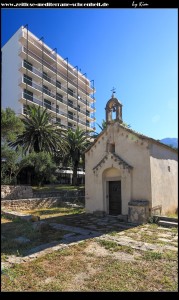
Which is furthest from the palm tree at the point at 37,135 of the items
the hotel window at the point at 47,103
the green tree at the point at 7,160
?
the hotel window at the point at 47,103

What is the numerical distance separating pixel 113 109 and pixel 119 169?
154 inches

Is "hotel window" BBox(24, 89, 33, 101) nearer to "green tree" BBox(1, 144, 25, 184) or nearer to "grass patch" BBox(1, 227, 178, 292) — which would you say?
"green tree" BBox(1, 144, 25, 184)

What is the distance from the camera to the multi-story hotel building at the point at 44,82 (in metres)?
37.1

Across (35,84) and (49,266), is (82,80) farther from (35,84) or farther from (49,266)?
(49,266)

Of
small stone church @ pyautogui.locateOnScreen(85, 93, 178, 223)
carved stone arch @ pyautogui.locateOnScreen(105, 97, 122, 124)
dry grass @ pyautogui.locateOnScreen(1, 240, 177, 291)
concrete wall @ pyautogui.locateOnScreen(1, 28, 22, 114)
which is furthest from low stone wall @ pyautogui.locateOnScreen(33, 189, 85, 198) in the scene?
concrete wall @ pyautogui.locateOnScreen(1, 28, 22, 114)

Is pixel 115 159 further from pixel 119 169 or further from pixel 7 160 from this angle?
pixel 7 160

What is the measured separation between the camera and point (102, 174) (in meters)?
14.7

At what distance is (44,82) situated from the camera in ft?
143

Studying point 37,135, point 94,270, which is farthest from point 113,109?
point 37,135

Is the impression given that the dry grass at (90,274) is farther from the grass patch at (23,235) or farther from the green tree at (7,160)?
the green tree at (7,160)

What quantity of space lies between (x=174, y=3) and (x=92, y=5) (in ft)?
2.70

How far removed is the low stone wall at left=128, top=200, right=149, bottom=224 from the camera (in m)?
11.2

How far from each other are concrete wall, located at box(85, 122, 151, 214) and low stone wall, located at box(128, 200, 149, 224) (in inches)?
13.5

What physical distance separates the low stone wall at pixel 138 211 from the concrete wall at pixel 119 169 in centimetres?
34
